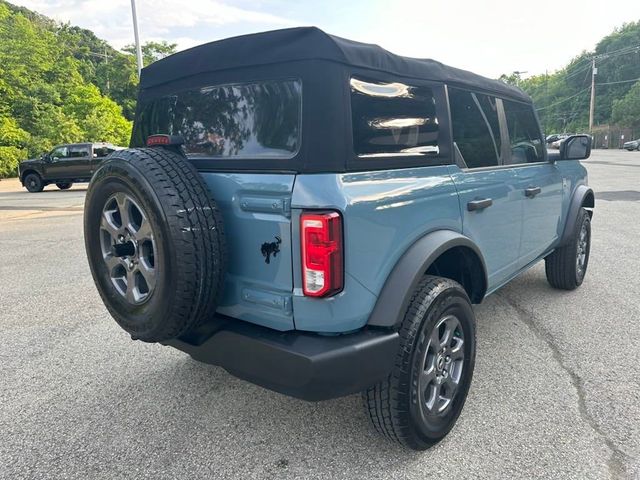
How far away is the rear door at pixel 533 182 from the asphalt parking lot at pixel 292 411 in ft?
2.35

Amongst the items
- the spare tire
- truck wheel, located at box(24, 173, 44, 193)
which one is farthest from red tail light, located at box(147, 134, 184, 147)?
truck wheel, located at box(24, 173, 44, 193)

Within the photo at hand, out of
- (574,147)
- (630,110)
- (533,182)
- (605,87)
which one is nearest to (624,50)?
(605,87)

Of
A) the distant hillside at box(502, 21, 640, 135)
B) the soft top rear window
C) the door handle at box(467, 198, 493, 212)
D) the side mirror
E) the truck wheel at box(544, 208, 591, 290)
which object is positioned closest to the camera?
the soft top rear window

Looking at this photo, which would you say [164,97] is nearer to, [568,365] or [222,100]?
[222,100]

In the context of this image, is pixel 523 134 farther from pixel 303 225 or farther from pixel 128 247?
pixel 128 247

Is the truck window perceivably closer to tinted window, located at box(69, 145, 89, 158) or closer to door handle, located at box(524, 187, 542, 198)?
tinted window, located at box(69, 145, 89, 158)

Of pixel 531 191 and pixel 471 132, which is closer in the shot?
pixel 471 132

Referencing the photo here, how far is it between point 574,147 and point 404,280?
2.76 meters

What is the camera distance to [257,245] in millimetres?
2035

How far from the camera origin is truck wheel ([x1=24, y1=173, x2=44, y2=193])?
58.7 ft

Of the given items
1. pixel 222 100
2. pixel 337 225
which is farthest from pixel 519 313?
pixel 222 100

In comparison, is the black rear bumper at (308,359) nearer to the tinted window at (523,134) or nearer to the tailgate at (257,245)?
the tailgate at (257,245)

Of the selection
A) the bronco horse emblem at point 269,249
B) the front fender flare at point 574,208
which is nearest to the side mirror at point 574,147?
the front fender flare at point 574,208

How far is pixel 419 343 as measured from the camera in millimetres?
2125
